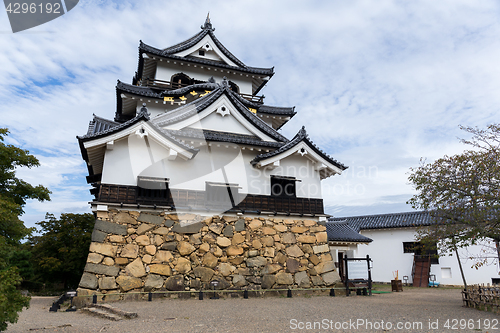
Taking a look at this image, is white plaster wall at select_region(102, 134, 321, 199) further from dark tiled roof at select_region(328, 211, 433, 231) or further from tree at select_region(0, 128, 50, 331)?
dark tiled roof at select_region(328, 211, 433, 231)

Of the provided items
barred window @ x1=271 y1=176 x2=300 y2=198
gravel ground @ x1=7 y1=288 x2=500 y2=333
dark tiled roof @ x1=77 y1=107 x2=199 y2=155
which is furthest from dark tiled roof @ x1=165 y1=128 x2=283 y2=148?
gravel ground @ x1=7 y1=288 x2=500 y2=333

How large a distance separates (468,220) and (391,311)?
3.39m

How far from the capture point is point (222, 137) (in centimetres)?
1318

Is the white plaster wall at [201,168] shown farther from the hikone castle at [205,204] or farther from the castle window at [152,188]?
the castle window at [152,188]

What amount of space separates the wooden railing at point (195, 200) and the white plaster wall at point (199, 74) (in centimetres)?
888

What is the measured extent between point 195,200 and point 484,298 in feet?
31.8

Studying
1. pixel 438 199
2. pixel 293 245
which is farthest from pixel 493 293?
pixel 293 245

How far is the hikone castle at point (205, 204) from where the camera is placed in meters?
11.3

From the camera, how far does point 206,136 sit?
13.0m

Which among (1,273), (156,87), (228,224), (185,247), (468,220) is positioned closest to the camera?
(1,273)

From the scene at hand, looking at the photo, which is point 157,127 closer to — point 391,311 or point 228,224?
point 228,224

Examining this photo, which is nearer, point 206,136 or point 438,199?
point 438,199

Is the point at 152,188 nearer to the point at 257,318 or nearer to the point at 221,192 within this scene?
the point at 221,192

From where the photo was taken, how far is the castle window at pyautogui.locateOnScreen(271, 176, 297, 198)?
13.9 metres
